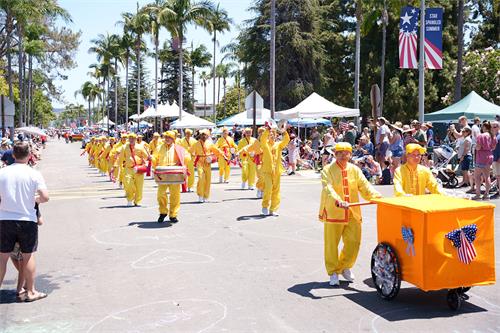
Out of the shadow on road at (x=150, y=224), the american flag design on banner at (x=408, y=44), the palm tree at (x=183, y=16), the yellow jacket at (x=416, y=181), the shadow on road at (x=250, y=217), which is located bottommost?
the shadow on road at (x=150, y=224)

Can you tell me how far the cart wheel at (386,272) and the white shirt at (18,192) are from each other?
369cm

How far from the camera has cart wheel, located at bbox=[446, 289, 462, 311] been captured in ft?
19.9

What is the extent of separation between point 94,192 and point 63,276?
36.8ft

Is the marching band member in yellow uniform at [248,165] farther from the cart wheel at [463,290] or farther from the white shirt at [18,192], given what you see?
the cart wheel at [463,290]

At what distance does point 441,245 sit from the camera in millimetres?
5871

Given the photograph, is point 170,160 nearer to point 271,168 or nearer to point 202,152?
point 271,168

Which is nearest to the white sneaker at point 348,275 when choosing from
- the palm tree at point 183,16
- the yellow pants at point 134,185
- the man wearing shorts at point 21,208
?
the man wearing shorts at point 21,208

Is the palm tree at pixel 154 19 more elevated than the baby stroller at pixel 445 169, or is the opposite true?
the palm tree at pixel 154 19

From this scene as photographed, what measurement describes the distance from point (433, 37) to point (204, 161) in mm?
10274

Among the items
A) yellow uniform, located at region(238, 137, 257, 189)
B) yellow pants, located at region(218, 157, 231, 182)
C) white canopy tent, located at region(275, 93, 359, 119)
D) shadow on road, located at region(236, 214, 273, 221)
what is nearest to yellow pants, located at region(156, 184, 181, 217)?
shadow on road, located at region(236, 214, 273, 221)

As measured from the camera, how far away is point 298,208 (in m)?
13.7

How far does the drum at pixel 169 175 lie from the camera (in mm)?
11242

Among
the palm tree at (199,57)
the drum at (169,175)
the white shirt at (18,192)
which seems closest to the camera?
the white shirt at (18,192)

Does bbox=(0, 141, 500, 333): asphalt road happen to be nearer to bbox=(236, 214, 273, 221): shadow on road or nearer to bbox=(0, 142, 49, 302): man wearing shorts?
bbox=(236, 214, 273, 221): shadow on road
